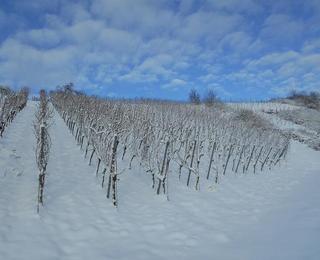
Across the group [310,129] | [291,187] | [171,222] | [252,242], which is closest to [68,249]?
[171,222]

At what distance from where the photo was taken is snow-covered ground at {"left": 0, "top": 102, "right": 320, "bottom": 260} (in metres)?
7.69

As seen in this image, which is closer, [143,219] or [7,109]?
[143,219]

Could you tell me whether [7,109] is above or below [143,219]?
above

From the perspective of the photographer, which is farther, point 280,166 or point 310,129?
point 310,129

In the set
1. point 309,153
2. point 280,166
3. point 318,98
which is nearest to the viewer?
point 280,166

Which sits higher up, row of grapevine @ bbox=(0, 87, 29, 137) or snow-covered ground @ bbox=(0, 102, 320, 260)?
row of grapevine @ bbox=(0, 87, 29, 137)

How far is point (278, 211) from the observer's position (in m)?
11.4

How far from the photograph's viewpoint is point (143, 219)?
10.1 metres

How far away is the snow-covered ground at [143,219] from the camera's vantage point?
769 cm

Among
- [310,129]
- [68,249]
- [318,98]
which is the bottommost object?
[68,249]

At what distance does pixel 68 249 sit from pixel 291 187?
12113mm

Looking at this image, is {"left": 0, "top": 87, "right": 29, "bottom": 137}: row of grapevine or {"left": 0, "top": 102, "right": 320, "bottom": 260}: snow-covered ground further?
{"left": 0, "top": 87, "right": 29, "bottom": 137}: row of grapevine

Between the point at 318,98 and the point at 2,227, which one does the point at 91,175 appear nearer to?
the point at 2,227

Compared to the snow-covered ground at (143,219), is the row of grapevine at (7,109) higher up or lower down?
higher up
